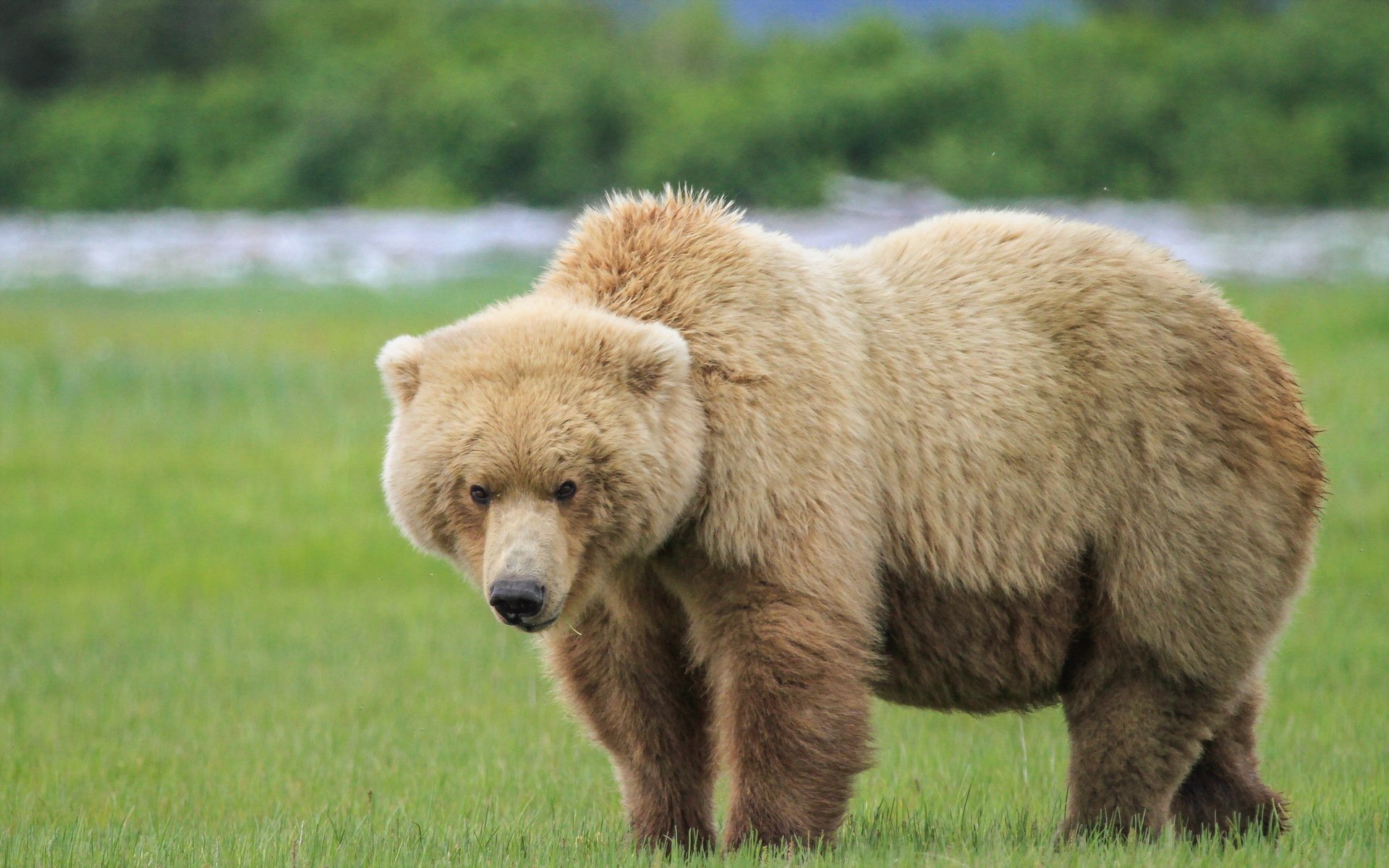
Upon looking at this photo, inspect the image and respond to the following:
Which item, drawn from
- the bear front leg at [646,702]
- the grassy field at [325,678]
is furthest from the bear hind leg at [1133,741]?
the bear front leg at [646,702]

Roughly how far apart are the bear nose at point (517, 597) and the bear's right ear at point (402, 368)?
30.0 inches

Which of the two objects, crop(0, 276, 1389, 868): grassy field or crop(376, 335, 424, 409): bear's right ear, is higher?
crop(376, 335, 424, 409): bear's right ear

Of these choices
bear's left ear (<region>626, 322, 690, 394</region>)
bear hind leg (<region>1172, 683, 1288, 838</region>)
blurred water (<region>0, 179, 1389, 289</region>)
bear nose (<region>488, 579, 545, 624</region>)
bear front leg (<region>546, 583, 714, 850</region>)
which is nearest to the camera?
bear nose (<region>488, 579, 545, 624</region>)

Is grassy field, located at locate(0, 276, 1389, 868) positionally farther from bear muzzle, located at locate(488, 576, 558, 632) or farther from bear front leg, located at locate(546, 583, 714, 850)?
bear muzzle, located at locate(488, 576, 558, 632)

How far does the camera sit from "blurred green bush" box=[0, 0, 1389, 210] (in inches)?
1190

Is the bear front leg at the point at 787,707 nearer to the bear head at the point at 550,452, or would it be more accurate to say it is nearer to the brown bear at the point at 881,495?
the brown bear at the point at 881,495

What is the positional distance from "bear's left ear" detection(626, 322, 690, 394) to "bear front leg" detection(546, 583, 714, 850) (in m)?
0.77

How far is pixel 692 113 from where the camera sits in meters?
33.5

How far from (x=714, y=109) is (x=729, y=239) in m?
29.2

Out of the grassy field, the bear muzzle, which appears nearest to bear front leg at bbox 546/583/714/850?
the grassy field

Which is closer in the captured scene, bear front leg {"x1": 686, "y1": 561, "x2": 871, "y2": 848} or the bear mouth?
the bear mouth

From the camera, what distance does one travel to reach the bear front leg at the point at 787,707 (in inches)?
181

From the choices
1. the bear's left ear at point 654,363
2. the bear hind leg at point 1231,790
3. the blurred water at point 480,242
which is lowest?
the blurred water at point 480,242

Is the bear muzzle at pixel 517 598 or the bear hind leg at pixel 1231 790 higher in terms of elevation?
the bear muzzle at pixel 517 598
